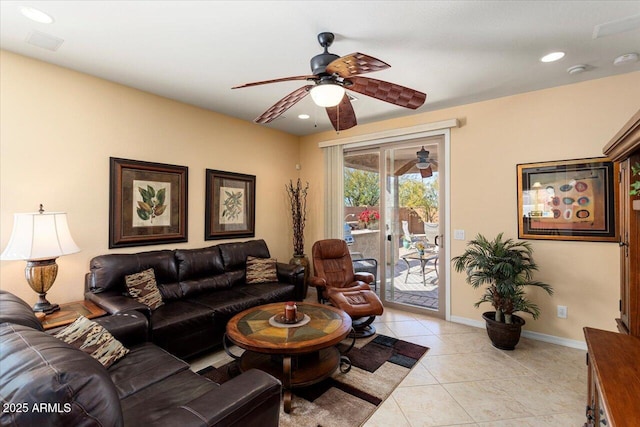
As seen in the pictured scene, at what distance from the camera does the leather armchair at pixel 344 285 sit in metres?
3.16

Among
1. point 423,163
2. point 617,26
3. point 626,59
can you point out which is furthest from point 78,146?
point 626,59

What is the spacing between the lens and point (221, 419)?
1.21 meters

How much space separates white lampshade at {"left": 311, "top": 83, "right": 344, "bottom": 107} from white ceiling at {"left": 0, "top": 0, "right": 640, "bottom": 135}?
51cm

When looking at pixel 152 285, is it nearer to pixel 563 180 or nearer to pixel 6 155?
pixel 6 155

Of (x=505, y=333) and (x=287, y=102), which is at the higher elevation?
(x=287, y=102)

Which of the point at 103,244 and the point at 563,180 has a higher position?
the point at 563,180

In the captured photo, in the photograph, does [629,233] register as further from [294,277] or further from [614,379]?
[294,277]

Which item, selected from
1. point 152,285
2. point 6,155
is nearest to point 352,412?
point 152,285

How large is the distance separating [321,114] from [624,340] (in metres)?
3.71

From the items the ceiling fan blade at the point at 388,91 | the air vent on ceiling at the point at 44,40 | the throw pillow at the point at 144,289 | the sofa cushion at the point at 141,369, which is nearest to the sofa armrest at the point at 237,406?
the sofa cushion at the point at 141,369

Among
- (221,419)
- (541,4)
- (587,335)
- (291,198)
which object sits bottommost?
(221,419)

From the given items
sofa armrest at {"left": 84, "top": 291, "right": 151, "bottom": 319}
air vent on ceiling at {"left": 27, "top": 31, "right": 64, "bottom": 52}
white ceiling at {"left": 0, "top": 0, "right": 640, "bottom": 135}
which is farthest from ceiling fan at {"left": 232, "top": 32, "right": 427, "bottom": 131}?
sofa armrest at {"left": 84, "top": 291, "right": 151, "bottom": 319}

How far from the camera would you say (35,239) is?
2.28 meters

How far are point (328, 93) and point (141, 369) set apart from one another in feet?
7.09
